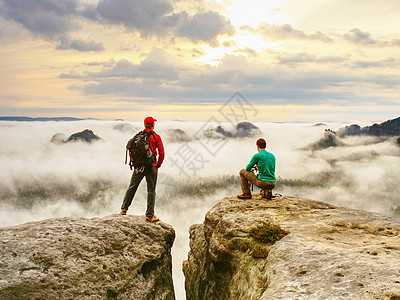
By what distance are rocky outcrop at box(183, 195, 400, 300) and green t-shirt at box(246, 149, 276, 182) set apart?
1627 mm

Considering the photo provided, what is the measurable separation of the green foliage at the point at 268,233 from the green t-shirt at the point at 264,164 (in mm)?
4336

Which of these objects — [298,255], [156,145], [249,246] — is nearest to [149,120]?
[156,145]

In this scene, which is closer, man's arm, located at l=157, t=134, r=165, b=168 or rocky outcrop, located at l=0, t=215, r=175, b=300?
rocky outcrop, located at l=0, t=215, r=175, b=300

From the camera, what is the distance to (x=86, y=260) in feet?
46.7

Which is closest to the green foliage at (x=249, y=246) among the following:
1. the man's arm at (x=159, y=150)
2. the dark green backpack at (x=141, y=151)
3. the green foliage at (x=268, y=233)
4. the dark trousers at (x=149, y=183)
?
the green foliage at (x=268, y=233)

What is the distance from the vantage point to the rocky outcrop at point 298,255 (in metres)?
8.67

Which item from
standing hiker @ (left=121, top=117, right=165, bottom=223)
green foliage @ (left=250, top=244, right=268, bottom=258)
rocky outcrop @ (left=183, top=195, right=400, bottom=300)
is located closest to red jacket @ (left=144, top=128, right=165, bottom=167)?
standing hiker @ (left=121, top=117, right=165, bottom=223)

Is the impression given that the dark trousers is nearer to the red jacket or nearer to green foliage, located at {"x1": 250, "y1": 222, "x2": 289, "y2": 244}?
the red jacket

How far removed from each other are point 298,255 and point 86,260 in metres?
9.32

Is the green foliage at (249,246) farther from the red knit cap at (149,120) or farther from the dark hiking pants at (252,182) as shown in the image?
the red knit cap at (149,120)

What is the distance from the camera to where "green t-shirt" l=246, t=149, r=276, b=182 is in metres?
17.8

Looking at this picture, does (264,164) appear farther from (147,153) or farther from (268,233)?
(147,153)

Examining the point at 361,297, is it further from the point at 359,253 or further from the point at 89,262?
the point at 89,262

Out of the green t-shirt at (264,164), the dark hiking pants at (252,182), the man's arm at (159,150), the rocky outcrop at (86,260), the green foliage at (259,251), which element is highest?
the man's arm at (159,150)
